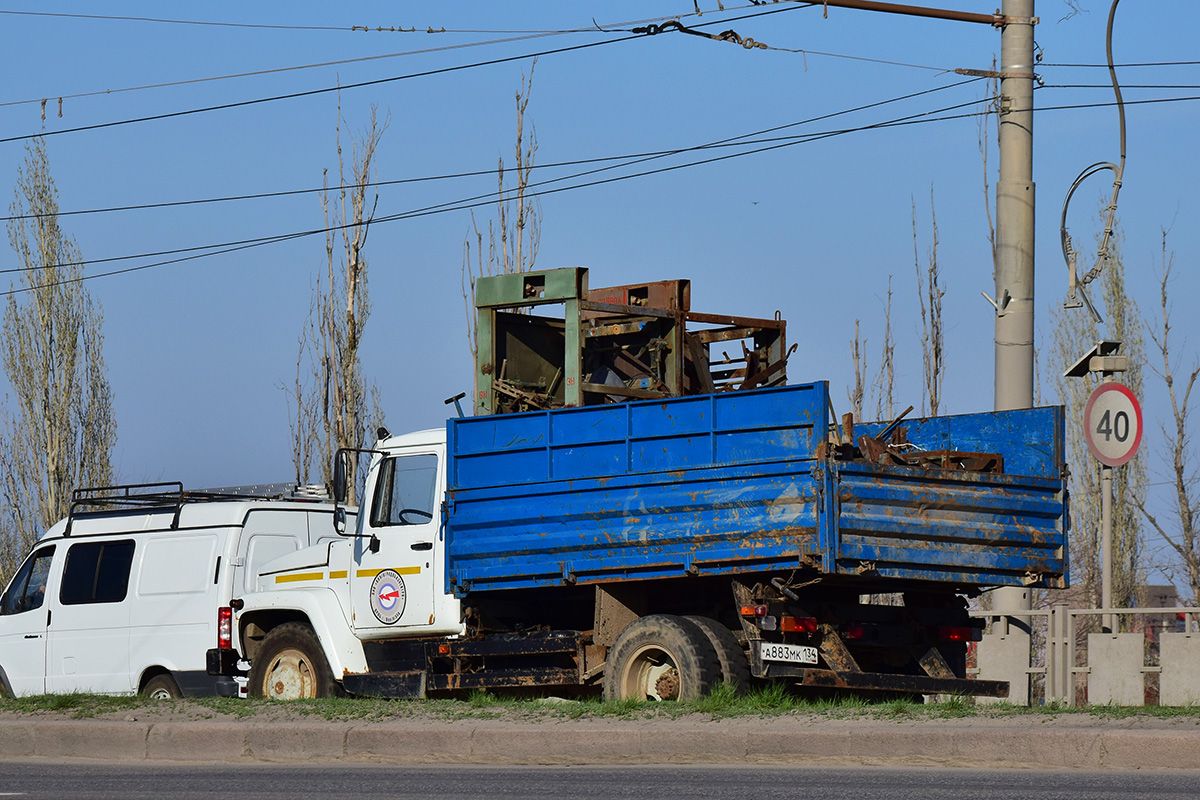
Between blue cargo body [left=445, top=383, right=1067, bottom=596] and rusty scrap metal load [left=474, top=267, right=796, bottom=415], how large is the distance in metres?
1.01

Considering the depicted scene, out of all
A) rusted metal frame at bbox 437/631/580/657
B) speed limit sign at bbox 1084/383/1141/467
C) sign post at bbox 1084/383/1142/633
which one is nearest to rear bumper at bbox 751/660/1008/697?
rusted metal frame at bbox 437/631/580/657

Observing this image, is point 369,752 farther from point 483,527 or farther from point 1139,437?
point 1139,437

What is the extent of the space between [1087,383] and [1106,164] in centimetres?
1241

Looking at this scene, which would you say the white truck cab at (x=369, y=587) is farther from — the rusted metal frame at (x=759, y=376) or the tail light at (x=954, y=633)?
the tail light at (x=954, y=633)

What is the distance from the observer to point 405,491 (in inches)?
531

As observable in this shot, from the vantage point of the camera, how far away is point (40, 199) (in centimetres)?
3388

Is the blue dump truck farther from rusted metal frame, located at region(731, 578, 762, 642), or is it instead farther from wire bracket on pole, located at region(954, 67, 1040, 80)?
wire bracket on pole, located at region(954, 67, 1040, 80)

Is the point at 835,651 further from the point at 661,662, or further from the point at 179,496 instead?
the point at 179,496

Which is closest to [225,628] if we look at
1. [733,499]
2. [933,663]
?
[733,499]

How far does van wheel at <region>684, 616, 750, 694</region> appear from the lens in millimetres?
11438

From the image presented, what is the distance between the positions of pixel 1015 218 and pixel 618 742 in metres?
6.06

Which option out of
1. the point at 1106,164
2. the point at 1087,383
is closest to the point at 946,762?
the point at 1106,164

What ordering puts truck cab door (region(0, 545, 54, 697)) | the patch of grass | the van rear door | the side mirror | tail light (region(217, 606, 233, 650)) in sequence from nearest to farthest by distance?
the patch of grass
the side mirror
tail light (region(217, 606, 233, 650))
the van rear door
truck cab door (region(0, 545, 54, 697))

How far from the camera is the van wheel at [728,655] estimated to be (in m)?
11.4
